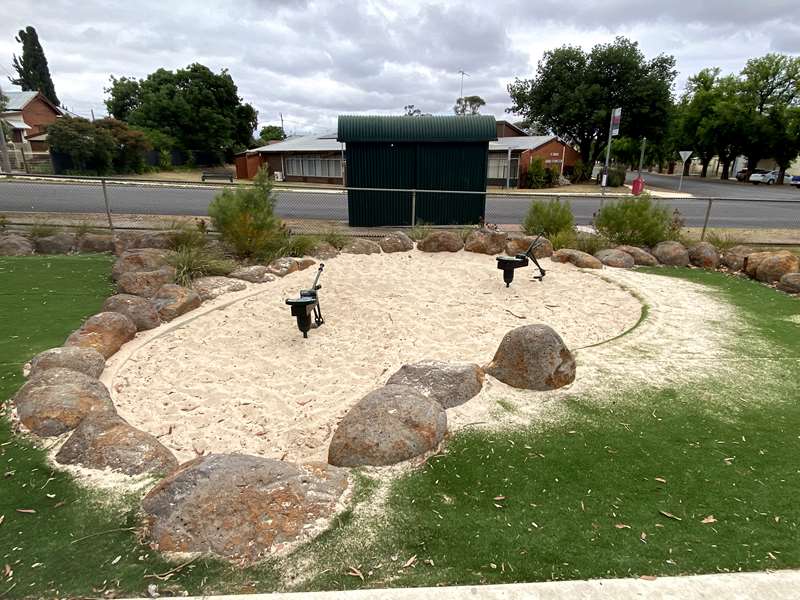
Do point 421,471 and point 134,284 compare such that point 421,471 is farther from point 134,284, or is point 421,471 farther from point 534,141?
point 534,141

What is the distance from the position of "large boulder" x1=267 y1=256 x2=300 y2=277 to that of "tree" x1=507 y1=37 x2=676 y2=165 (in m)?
34.5

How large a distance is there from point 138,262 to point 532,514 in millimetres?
6834

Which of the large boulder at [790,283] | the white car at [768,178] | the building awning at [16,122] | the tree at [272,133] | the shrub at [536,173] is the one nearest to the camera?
the large boulder at [790,283]

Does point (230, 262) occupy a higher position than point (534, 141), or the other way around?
point (534, 141)

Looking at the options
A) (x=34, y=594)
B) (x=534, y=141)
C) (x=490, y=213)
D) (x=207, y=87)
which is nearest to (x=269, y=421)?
(x=34, y=594)

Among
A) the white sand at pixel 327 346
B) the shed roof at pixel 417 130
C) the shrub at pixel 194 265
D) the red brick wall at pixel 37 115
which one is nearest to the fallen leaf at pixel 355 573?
the white sand at pixel 327 346

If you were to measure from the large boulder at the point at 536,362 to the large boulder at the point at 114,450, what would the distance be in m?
2.80

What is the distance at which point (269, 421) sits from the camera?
391 centimetres

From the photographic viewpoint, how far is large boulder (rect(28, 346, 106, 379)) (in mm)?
4152

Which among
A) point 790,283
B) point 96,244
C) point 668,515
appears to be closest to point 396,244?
point 96,244

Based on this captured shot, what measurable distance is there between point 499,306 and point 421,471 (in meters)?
3.94

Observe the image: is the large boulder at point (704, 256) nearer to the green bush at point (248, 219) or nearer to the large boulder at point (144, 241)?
the green bush at point (248, 219)

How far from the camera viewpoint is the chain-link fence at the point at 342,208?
11089mm

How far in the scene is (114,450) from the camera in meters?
3.09
